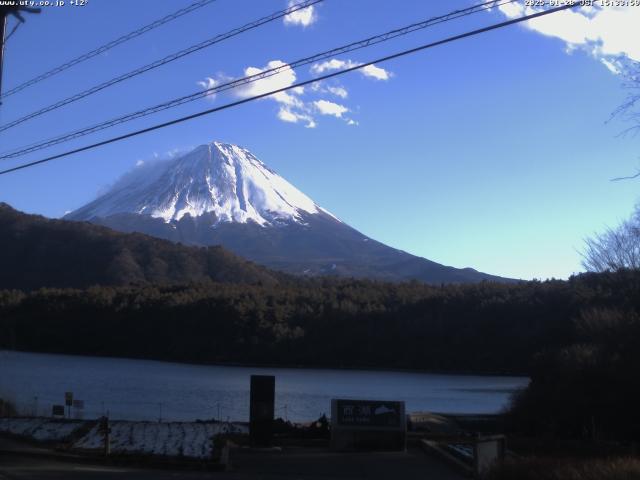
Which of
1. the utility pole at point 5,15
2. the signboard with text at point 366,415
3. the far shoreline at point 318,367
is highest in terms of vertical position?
the utility pole at point 5,15

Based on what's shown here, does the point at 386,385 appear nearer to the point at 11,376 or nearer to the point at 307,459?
the point at 11,376

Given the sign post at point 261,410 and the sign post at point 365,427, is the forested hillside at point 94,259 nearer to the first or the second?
the sign post at point 261,410

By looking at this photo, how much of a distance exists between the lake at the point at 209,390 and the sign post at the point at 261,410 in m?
15.7

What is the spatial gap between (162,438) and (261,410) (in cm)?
306

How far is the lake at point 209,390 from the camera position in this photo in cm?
3888

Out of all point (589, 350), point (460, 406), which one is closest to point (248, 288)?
point (460, 406)

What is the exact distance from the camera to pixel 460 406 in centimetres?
4862

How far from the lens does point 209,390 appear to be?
50.3 meters

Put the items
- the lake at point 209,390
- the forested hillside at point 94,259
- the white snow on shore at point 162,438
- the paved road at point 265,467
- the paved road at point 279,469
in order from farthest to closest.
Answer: the forested hillside at point 94,259, the lake at point 209,390, the white snow on shore at point 162,438, the paved road at point 265,467, the paved road at point 279,469

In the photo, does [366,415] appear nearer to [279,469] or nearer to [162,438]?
[279,469]

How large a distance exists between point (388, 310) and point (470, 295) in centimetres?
923

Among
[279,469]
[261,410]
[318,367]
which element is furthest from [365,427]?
[318,367]

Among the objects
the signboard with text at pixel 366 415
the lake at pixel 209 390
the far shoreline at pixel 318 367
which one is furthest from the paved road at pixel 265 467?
the far shoreline at pixel 318 367

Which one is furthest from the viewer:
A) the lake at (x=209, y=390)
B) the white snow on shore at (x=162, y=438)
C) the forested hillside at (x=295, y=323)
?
the forested hillside at (x=295, y=323)
